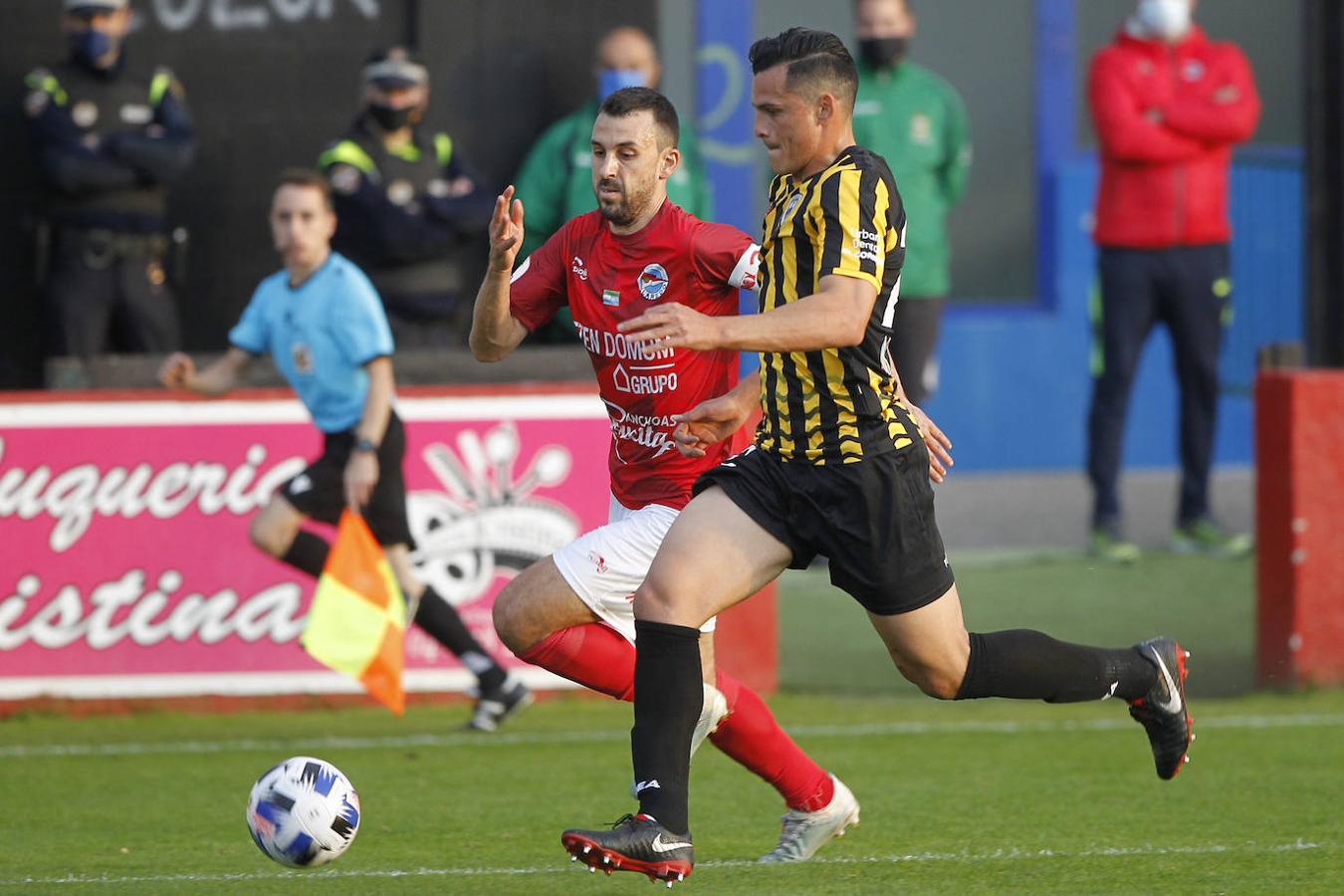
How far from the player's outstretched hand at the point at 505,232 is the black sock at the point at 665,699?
102 centimetres

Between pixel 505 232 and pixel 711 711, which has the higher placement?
pixel 505 232

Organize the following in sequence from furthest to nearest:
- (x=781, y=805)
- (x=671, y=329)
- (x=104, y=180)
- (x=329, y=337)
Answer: (x=104, y=180)
(x=329, y=337)
(x=781, y=805)
(x=671, y=329)

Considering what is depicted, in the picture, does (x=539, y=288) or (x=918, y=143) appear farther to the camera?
(x=918, y=143)

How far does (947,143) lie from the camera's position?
11336mm

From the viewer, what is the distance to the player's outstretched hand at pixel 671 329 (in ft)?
15.4

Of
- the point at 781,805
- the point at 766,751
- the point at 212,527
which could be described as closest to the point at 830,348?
the point at 766,751

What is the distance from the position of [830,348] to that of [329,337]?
354 cm

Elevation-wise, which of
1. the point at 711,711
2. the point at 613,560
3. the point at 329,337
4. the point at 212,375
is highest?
the point at 329,337

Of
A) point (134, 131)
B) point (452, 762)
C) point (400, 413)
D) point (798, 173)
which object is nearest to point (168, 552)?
point (400, 413)

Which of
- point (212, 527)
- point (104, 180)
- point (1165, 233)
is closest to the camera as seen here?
point (212, 527)

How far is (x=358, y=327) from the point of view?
324 inches

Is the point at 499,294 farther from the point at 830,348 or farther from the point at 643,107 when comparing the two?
the point at 830,348

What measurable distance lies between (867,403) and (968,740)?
303 centimetres

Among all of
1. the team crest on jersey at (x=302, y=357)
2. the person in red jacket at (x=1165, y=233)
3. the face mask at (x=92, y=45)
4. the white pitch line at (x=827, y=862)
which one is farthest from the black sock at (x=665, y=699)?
the face mask at (x=92, y=45)
